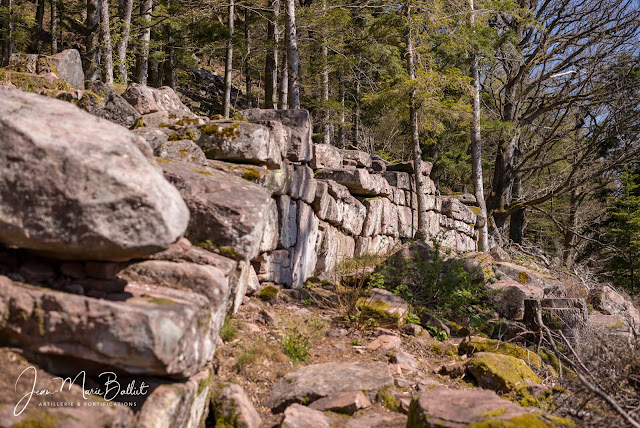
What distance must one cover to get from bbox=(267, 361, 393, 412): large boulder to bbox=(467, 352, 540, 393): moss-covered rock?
4.41ft

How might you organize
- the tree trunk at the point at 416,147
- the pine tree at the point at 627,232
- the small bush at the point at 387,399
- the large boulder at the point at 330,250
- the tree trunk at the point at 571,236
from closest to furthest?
1. the small bush at the point at 387,399
2. the large boulder at the point at 330,250
3. the tree trunk at the point at 416,147
4. the pine tree at the point at 627,232
5. the tree trunk at the point at 571,236

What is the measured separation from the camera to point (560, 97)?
17.2 metres

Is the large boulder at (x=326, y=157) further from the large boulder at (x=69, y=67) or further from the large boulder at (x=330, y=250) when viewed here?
the large boulder at (x=69, y=67)

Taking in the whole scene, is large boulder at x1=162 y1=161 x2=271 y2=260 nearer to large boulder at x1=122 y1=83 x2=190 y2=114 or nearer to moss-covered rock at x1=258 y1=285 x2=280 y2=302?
moss-covered rock at x1=258 y1=285 x2=280 y2=302

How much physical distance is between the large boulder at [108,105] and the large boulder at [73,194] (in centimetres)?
313

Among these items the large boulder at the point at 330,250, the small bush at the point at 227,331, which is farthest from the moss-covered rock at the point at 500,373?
the large boulder at the point at 330,250

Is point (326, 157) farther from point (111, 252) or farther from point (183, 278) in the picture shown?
point (111, 252)

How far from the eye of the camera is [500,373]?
17.3ft

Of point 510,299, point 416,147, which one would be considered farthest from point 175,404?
point 416,147

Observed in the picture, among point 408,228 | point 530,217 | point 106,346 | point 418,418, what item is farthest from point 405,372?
point 530,217

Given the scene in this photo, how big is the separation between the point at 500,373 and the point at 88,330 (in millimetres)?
4498

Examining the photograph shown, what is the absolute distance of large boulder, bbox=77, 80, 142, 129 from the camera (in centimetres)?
565

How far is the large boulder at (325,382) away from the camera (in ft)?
13.5

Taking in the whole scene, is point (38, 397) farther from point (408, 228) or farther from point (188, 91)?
point (188, 91)
